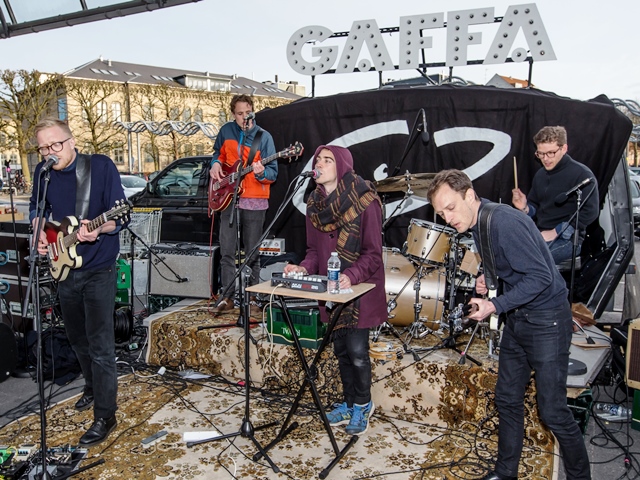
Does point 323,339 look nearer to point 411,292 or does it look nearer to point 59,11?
point 411,292


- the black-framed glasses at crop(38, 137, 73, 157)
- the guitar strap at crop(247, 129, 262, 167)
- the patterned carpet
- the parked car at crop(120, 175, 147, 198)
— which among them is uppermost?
the guitar strap at crop(247, 129, 262, 167)

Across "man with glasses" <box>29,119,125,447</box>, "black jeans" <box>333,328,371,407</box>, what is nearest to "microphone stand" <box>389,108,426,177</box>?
"black jeans" <box>333,328,371,407</box>

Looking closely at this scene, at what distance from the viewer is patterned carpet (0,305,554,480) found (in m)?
3.14

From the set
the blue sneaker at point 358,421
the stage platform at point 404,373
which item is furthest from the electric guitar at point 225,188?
the blue sneaker at point 358,421

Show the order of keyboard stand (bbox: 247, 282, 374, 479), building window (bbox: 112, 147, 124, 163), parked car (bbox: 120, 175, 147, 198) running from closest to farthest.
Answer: keyboard stand (bbox: 247, 282, 374, 479) < parked car (bbox: 120, 175, 147, 198) < building window (bbox: 112, 147, 124, 163)

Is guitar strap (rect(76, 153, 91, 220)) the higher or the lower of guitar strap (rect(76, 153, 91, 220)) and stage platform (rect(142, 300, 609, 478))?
the higher

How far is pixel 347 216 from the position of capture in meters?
3.24

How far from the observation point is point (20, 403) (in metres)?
4.17

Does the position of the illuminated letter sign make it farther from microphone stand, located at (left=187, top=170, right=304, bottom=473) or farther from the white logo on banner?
microphone stand, located at (left=187, top=170, right=304, bottom=473)

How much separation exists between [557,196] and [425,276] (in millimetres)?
1319

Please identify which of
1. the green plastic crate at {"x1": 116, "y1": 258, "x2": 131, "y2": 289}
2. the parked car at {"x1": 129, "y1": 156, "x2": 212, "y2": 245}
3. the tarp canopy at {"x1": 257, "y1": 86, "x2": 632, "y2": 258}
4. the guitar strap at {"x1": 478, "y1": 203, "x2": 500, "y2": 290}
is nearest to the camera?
the guitar strap at {"x1": 478, "y1": 203, "x2": 500, "y2": 290}

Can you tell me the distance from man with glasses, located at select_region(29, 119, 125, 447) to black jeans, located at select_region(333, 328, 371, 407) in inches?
62.8

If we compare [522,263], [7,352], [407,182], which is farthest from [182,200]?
[522,263]

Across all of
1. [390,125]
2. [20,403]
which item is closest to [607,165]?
[390,125]
